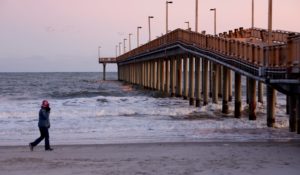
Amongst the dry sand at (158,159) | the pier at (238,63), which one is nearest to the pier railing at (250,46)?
the pier at (238,63)

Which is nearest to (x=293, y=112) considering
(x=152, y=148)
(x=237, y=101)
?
(x=152, y=148)

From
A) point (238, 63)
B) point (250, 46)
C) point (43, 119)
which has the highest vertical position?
point (250, 46)

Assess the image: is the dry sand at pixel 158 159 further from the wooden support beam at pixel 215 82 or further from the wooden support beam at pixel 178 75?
the wooden support beam at pixel 178 75

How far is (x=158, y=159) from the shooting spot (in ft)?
47.8

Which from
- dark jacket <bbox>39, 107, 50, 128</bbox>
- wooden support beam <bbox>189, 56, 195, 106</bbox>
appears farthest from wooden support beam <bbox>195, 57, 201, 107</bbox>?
dark jacket <bbox>39, 107, 50, 128</bbox>

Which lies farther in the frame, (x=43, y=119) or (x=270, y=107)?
(x=270, y=107)

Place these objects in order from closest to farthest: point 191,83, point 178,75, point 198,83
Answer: point 198,83
point 191,83
point 178,75

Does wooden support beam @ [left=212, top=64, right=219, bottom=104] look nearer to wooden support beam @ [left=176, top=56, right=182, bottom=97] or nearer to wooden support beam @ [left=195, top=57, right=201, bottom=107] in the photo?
wooden support beam @ [left=195, top=57, right=201, bottom=107]

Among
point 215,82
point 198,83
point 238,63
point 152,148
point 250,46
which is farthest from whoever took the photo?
point 198,83

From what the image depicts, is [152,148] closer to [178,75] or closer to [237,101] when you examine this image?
[237,101]

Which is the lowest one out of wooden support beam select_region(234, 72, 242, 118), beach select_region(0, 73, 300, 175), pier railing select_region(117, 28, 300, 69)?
beach select_region(0, 73, 300, 175)

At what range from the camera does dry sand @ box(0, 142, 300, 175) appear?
12.8 metres

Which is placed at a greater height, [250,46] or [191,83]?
[250,46]

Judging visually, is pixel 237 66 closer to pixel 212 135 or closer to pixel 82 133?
pixel 212 135
